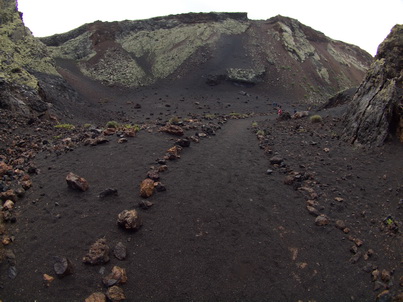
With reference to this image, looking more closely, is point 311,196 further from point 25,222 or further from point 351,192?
point 25,222

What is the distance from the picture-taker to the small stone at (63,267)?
6.11 m

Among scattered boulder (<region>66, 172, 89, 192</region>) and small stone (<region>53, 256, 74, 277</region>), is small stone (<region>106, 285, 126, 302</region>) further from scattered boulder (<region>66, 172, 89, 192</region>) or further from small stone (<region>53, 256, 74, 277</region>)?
scattered boulder (<region>66, 172, 89, 192</region>)

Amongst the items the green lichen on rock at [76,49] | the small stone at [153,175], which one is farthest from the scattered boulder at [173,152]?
the green lichen on rock at [76,49]

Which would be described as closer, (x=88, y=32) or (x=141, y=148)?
(x=141, y=148)

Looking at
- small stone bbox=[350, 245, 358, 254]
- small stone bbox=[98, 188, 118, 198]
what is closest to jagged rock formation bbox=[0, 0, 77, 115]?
small stone bbox=[98, 188, 118, 198]

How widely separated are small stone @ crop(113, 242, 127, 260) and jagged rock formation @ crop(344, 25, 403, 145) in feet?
40.0

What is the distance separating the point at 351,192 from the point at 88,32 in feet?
179

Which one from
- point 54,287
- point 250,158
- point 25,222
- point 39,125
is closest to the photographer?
point 54,287

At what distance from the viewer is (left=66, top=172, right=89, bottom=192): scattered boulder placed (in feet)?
29.5

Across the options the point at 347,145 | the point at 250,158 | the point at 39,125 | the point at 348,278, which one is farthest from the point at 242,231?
the point at 39,125

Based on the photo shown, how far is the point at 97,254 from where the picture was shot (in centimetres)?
664

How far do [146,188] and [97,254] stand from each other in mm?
2830

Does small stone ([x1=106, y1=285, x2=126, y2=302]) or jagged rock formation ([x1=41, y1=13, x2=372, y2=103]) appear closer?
small stone ([x1=106, y1=285, x2=126, y2=302])

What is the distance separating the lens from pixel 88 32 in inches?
2021
